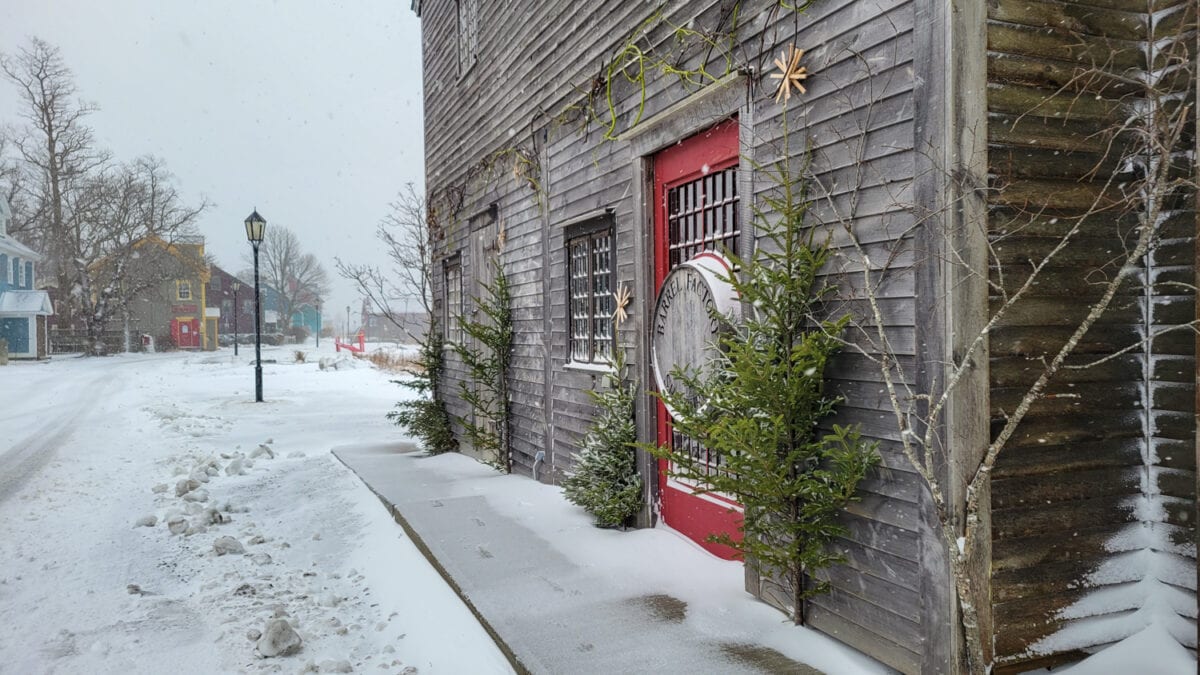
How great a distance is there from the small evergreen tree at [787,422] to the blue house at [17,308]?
40991 millimetres

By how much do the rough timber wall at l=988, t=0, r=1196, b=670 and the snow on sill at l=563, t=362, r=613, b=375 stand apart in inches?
136

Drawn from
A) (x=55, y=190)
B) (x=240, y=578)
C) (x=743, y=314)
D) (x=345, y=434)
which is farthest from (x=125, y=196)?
(x=743, y=314)

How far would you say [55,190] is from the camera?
3816cm

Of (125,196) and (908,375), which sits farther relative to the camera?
(125,196)

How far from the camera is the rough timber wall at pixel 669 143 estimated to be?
126 inches

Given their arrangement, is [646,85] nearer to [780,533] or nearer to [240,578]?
[780,533]

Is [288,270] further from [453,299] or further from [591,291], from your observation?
[591,291]

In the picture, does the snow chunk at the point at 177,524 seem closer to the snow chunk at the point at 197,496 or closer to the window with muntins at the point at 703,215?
the snow chunk at the point at 197,496

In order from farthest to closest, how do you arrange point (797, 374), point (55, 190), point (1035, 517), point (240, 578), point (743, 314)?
point (55, 190), point (240, 578), point (743, 314), point (797, 374), point (1035, 517)

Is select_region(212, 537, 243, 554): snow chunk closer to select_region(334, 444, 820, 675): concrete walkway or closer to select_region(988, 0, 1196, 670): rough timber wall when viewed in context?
select_region(334, 444, 820, 675): concrete walkway

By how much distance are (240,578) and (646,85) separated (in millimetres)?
4594

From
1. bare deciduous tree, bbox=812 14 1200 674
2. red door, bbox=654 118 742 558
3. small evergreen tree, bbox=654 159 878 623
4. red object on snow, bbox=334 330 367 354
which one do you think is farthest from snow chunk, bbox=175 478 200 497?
red object on snow, bbox=334 330 367 354

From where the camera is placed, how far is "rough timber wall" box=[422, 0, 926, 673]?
3.20 metres

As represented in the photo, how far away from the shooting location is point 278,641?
403 cm
